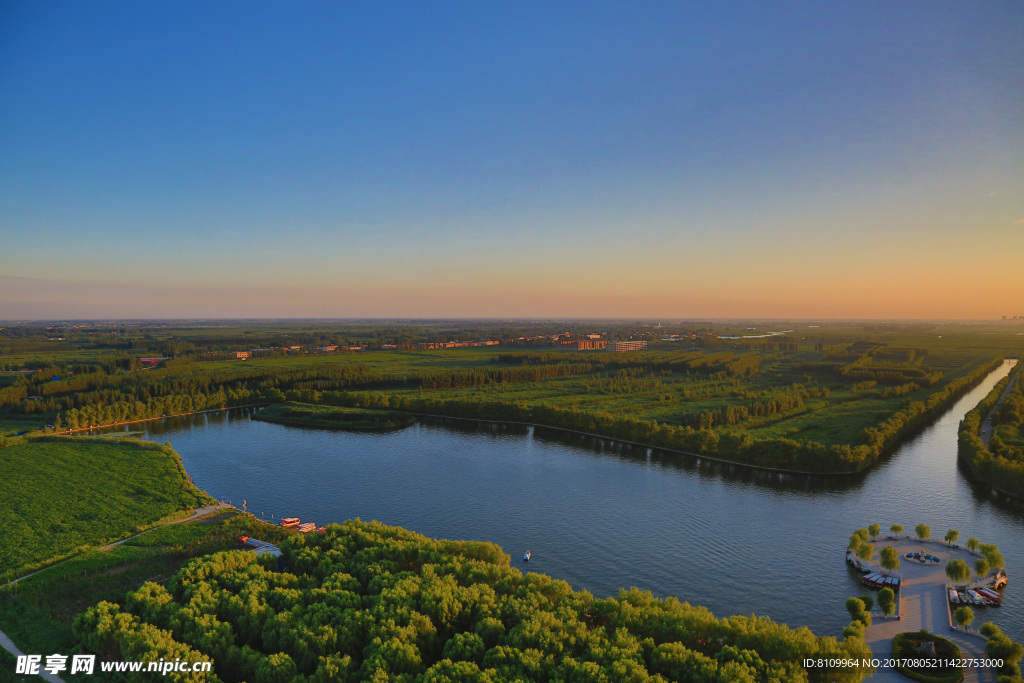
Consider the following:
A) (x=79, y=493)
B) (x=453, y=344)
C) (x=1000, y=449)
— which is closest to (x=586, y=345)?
(x=453, y=344)

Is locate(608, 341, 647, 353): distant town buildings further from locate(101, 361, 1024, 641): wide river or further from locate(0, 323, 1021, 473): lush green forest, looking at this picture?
locate(101, 361, 1024, 641): wide river

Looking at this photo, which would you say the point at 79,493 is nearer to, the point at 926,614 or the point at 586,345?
the point at 926,614

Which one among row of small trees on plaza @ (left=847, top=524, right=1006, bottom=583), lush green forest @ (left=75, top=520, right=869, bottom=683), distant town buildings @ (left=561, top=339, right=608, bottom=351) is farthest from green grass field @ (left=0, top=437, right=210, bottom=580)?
distant town buildings @ (left=561, top=339, right=608, bottom=351)

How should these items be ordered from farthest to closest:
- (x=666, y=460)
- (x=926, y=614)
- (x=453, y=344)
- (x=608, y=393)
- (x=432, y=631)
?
(x=453, y=344), (x=608, y=393), (x=666, y=460), (x=926, y=614), (x=432, y=631)

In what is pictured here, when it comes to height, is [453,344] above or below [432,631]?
above

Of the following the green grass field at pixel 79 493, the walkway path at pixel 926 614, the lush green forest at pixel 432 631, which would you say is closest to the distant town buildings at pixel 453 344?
the green grass field at pixel 79 493

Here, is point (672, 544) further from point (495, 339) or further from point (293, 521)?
point (495, 339)
